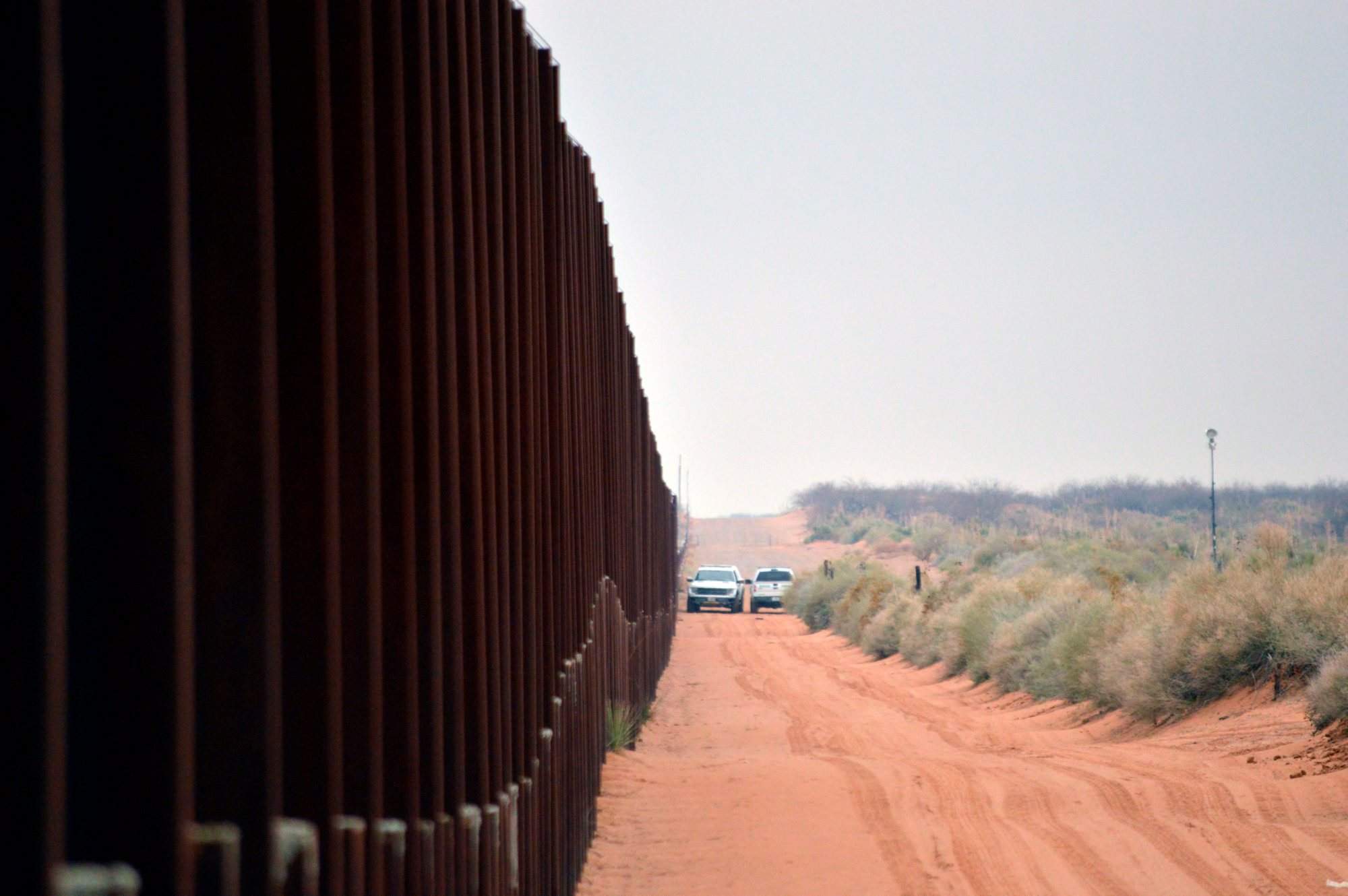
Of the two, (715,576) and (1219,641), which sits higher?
(1219,641)

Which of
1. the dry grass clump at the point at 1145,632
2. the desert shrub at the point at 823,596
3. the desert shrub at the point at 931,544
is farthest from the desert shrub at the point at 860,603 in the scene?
the desert shrub at the point at 931,544

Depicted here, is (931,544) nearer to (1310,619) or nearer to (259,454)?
(1310,619)

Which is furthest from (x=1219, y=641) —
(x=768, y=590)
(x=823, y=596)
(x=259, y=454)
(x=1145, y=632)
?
(x=768, y=590)

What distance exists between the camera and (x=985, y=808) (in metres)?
9.82

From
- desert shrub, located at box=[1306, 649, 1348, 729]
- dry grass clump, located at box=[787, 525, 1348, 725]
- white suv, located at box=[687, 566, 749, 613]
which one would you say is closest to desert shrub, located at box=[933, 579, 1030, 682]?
dry grass clump, located at box=[787, 525, 1348, 725]

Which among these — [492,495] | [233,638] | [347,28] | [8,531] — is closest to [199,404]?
[233,638]

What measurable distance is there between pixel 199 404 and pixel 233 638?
420 millimetres

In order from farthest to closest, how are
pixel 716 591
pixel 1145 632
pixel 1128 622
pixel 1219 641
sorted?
1. pixel 716 591
2. pixel 1128 622
3. pixel 1145 632
4. pixel 1219 641

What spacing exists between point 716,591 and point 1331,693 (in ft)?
132

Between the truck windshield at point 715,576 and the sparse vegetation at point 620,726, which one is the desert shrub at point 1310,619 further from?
the truck windshield at point 715,576

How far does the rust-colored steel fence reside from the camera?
5.72 feet

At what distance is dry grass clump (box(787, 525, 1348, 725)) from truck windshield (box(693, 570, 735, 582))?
20.4 meters

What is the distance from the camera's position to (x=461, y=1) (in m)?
4.86

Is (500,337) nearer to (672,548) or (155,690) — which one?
(155,690)
